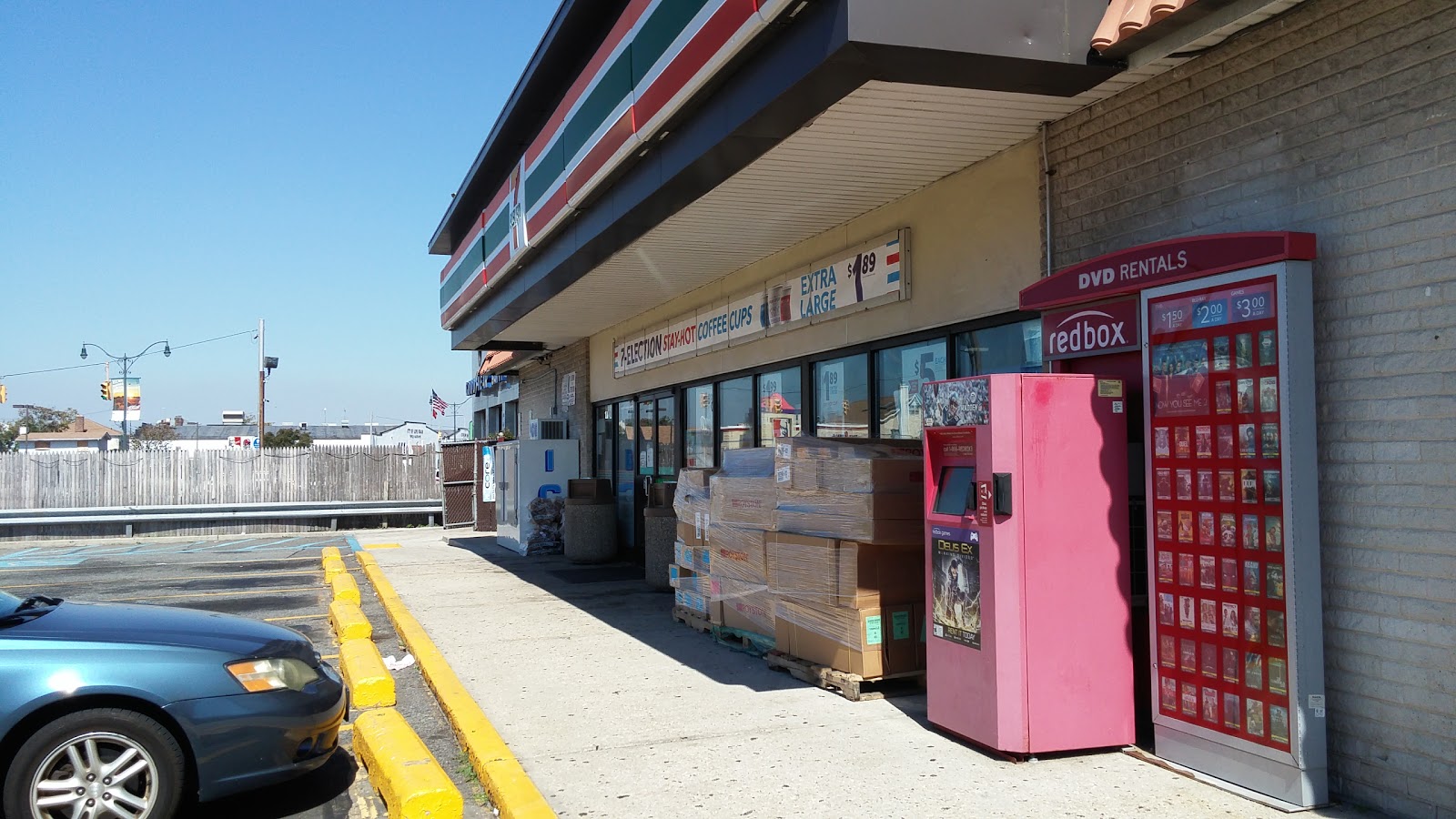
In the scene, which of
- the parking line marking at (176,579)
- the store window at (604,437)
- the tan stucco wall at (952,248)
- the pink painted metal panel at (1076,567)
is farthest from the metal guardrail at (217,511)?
the pink painted metal panel at (1076,567)

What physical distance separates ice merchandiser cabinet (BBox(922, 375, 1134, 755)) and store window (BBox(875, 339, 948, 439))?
8.91ft

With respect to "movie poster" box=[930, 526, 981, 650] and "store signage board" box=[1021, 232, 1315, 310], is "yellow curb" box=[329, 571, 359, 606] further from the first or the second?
"store signage board" box=[1021, 232, 1315, 310]

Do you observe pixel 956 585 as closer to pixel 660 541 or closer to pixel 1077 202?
pixel 1077 202

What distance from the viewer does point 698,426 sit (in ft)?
47.6

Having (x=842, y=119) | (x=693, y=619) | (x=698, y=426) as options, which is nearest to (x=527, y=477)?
(x=698, y=426)

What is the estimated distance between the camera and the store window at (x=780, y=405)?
11.3 m

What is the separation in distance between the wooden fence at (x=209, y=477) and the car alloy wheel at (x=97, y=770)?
24889mm

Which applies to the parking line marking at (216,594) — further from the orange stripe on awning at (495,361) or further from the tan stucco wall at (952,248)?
the orange stripe on awning at (495,361)

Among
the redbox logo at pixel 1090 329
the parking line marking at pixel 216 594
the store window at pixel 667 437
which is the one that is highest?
the redbox logo at pixel 1090 329

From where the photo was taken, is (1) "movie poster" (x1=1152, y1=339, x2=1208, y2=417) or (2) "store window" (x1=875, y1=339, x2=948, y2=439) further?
(2) "store window" (x1=875, y1=339, x2=948, y2=439)

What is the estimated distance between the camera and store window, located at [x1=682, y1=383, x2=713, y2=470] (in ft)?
46.1

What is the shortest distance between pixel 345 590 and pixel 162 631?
262 inches

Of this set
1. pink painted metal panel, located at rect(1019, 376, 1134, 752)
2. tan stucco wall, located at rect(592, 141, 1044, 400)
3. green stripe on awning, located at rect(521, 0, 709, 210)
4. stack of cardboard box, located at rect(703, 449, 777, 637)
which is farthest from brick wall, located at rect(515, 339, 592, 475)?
pink painted metal panel, located at rect(1019, 376, 1134, 752)

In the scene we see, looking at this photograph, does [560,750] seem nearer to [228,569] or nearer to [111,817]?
[111,817]
